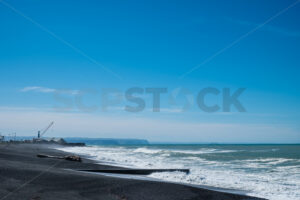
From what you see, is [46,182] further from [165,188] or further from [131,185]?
[165,188]

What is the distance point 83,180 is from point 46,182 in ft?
4.26

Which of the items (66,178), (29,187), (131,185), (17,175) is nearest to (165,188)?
(131,185)

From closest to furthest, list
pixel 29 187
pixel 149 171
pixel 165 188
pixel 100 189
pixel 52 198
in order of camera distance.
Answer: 1. pixel 52 198
2. pixel 29 187
3. pixel 100 189
4. pixel 165 188
5. pixel 149 171

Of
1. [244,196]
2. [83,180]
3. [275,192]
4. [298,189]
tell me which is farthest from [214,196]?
[298,189]

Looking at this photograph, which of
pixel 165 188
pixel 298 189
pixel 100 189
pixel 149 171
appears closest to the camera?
pixel 100 189

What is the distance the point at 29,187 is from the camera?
9.56 meters

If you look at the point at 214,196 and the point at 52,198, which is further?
the point at 214,196

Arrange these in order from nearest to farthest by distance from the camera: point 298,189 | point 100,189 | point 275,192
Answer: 1. point 100,189
2. point 275,192
3. point 298,189

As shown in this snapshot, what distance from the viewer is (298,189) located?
13875 mm

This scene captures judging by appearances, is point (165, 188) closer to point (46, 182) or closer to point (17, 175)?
point (46, 182)

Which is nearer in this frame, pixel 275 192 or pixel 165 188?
→ pixel 165 188

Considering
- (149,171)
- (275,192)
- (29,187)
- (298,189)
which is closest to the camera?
(29,187)

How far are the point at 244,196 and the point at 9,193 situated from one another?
724 centimetres

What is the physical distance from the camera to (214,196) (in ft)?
34.7
